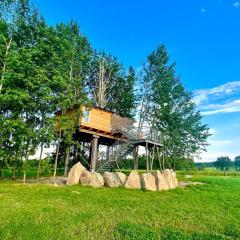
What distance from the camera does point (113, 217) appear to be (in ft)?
27.3

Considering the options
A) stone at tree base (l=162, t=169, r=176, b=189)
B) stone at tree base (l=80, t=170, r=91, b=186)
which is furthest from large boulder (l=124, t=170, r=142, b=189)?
stone at tree base (l=80, t=170, r=91, b=186)

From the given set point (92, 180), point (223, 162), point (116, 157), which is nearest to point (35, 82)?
point (92, 180)

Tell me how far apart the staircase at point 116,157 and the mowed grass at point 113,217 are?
9910 mm

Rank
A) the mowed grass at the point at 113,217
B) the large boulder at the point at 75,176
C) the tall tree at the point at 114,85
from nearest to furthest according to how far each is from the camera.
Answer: the mowed grass at the point at 113,217
the large boulder at the point at 75,176
the tall tree at the point at 114,85

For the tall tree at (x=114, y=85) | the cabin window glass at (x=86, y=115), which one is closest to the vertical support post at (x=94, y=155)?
the cabin window glass at (x=86, y=115)

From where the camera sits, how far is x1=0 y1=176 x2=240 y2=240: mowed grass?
674 cm

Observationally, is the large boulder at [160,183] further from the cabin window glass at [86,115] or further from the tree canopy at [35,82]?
the cabin window glass at [86,115]

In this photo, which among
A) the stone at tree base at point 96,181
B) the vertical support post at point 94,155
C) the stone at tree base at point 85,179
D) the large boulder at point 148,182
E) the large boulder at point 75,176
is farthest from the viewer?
the vertical support post at point 94,155

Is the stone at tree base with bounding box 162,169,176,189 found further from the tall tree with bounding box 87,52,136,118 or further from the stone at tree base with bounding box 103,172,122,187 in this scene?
the tall tree with bounding box 87,52,136,118

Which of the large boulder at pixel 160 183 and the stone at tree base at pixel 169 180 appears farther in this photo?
the stone at tree base at pixel 169 180

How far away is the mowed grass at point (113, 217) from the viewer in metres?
6.74

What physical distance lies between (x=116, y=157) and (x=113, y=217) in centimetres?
1384

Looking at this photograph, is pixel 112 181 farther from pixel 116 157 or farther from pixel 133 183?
pixel 116 157

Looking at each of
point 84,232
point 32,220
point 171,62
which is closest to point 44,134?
point 32,220
